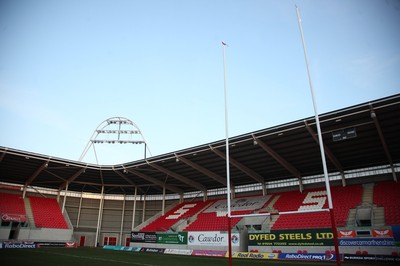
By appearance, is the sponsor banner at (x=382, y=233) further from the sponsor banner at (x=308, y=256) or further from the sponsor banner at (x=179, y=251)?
the sponsor banner at (x=179, y=251)

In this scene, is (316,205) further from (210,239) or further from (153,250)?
(153,250)

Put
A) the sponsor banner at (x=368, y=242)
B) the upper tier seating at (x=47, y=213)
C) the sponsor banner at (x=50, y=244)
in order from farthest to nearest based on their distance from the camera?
the upper tier seating at (x=47, y=213) → the sponsor banner at (x=50, y=244) → the sponsor banner at (x=368, y=242)

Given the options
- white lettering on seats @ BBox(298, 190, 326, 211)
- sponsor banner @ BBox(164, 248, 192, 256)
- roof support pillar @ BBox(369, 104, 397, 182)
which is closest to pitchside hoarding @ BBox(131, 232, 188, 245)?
sponsor banner @ BBox(164, 248, 192, 256)

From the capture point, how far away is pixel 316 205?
2819 cm

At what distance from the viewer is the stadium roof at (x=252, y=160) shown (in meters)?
21.1

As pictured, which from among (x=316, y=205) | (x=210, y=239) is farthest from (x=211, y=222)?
(x=316, y=205)

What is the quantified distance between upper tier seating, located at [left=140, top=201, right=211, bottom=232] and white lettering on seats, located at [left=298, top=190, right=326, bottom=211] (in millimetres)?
14318

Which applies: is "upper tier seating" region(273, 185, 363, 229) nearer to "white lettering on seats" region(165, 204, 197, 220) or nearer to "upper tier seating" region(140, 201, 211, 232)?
"upper tier seating" region(140, 201, 211, 232)

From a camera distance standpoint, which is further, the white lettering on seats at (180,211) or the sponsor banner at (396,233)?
the white lettering on seats at (180,211)

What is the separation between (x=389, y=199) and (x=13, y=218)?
40.8 metres

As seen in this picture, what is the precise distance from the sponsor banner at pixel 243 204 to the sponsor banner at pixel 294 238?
7932 mm

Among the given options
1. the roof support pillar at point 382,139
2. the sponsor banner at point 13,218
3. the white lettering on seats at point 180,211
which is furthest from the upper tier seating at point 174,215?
the roof support pillar at point 382,139

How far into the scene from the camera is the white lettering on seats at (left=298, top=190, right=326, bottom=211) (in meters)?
28.1

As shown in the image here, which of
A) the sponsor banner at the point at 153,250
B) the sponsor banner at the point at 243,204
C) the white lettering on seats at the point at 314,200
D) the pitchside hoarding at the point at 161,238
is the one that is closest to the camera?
the white lettering on seats at the point at 314,200
